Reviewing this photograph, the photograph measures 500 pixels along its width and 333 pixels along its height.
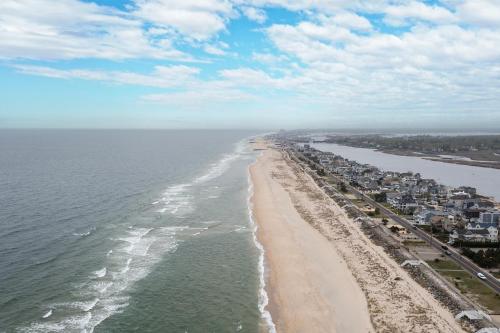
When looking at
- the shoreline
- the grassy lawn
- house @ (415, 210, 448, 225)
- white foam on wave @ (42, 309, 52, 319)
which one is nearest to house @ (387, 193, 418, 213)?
house @ (415, 210, 448, 225)

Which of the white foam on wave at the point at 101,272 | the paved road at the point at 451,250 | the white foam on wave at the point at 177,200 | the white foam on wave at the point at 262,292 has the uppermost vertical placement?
the white foam on wave at the point at 177,200

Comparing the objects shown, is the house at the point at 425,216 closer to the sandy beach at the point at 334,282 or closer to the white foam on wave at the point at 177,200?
the sandy beach at the point at 334,282

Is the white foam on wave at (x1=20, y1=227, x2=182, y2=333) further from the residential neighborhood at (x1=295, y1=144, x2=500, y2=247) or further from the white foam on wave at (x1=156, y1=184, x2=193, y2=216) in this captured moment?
the residential neighborhood at (x1=295, y1=144, x2=500, y2=247)

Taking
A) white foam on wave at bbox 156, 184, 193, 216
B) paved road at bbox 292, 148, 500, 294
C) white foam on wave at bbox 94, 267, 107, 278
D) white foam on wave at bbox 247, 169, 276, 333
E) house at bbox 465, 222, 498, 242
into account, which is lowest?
white foam on wave at bbox 247, 169, 276, 333

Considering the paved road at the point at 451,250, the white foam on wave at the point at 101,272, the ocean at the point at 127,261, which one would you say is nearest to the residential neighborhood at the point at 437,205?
the paved road at the point at 451,250

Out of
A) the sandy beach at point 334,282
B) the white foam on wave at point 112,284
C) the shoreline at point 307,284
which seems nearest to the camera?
the white foam on wave at point 112,284

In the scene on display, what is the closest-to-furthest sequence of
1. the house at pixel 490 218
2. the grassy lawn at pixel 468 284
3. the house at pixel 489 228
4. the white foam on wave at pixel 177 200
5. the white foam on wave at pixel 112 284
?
the white foam on wave at pixel 112 284, the grassy lawn at pixel 468 284, the house at pixel 489 228, the house at pixel 490 218, the white foam on wave at pixel 177 200

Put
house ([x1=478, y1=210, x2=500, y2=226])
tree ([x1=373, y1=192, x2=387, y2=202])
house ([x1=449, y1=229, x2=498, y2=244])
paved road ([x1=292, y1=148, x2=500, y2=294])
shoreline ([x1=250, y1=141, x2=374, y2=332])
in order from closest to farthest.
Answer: shoreline ([x1=250, y1=141, x2=374, y2=332]) < paved road ([x1=292, y1=148, x2=500, y2=294]) < house ([x1=449, y1=229, x2=498, y2=244]) < house ([x1=478, y1=210, x2=500, y2=226]) < tree ([x1=373, y1=192, x2=387, y2=202])
